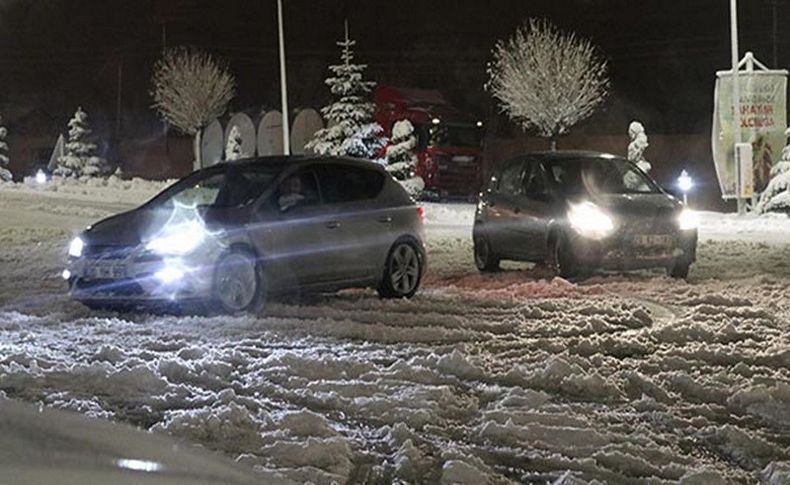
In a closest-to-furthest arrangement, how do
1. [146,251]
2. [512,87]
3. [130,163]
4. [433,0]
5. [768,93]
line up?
Result: [146,251], [768,93], [512,87], [130,163], [433,0]

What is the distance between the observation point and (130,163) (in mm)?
58438

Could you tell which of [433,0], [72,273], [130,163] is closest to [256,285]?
[72,273]

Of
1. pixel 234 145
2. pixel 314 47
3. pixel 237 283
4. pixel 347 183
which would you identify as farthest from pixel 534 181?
pixel 314 47

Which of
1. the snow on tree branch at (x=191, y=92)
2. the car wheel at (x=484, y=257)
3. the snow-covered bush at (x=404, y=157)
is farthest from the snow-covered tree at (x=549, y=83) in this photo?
the car wheel at (x=484, y=257)

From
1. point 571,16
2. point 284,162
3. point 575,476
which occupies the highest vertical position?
point 571,16

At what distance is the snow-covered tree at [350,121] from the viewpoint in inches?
1348

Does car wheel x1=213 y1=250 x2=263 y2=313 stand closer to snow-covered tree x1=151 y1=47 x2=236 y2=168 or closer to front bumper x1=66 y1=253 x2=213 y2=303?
front bumper x1=66 y1=253 x2=213 y2=303

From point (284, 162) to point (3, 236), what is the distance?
908cm

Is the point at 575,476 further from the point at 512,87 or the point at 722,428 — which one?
the point at 512,87

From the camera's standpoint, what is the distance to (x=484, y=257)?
51.0 ft

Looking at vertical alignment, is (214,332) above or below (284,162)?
below

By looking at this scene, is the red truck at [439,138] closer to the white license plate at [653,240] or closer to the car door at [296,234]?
the white license plate at [653,240]

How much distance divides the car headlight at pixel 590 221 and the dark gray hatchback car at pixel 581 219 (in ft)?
0.04

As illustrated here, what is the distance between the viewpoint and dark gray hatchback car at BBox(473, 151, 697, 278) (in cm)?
1373
